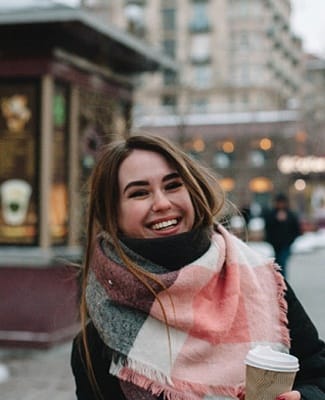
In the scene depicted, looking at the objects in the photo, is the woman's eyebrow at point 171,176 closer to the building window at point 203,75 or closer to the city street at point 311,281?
the city street at point 311,281

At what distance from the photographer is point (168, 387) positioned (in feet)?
6.01

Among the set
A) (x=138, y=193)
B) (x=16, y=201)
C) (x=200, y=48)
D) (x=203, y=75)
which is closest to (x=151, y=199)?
(x=138, y=193)

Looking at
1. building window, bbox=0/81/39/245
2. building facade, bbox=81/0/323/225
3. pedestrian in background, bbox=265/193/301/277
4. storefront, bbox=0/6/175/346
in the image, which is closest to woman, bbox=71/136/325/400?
storefront, bbox=0/6/175/346

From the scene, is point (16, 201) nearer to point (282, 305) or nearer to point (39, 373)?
point (39, 373)

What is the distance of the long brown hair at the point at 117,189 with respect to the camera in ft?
6.59

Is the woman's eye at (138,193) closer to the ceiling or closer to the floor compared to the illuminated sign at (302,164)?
closer to the ceiling

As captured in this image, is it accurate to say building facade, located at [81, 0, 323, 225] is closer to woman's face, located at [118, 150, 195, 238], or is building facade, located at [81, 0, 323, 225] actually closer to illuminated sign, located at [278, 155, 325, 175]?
illuminated sign, located at [278, 155, 325, 175]

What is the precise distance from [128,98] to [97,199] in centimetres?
871

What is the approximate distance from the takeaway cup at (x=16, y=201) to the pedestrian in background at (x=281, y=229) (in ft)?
15.8

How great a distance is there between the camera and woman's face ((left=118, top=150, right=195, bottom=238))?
1967 mm

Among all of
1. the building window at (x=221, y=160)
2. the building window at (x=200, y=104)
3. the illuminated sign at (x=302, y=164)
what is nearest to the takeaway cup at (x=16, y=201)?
the illuminated sign at (x=302, y=164)

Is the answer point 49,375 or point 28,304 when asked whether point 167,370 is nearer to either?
point 49,375

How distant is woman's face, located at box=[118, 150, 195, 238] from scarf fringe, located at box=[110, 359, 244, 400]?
328 mm

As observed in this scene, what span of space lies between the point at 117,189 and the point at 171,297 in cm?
34
